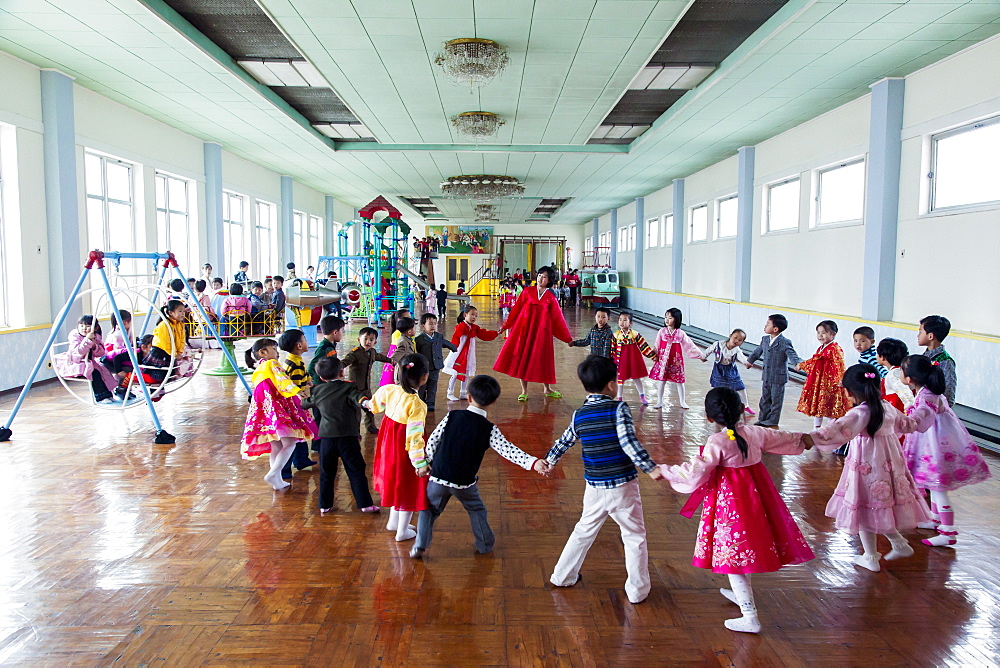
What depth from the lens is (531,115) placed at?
38.7 feet

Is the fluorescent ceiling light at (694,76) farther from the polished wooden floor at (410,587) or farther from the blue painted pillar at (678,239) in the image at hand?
the blue painted pillar at (678,239)

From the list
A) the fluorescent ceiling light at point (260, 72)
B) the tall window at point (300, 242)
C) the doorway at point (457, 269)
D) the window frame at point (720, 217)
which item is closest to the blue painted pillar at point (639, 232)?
the window frame at point (720, 217)

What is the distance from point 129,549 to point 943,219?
920 centimetres

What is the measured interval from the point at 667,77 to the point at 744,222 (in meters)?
5.44

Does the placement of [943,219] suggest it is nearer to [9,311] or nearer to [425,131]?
[425,131]

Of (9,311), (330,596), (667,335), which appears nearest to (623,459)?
(330,596)

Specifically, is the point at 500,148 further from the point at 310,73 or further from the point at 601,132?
the point at 310,73

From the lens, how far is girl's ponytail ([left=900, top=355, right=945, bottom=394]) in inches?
155

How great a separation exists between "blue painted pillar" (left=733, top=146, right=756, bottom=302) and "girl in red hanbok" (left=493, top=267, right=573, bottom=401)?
761 centimetres

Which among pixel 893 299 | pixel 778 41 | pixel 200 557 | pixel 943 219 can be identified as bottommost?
pixel 200 557

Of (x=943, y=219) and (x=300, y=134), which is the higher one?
(x=300, y=134)

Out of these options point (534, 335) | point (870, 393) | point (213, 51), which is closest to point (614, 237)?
point (534, 335)

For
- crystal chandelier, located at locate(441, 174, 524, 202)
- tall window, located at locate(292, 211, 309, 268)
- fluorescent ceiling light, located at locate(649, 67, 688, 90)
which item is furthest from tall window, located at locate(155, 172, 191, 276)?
fluorescent ceiling light, located at locate(649, 67, 688, 90)

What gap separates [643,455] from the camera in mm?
3029
